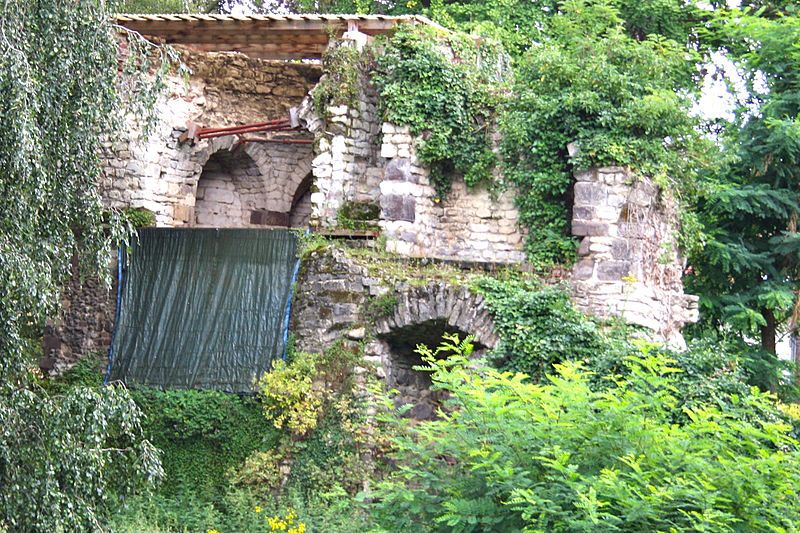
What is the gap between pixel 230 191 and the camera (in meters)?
21.7

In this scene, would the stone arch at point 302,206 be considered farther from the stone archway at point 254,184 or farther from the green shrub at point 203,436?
the green shrub at point 203,436

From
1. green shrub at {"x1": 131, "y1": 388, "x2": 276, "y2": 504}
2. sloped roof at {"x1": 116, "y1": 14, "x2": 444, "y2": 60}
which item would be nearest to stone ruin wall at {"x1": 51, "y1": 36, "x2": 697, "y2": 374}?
sloped roof at {"x1": 116, "y1": 14, "x2": 444, "y2": 60}

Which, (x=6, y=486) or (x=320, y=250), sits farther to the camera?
(x=320, y=250)

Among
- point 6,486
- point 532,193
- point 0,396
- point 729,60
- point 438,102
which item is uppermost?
point 729,60

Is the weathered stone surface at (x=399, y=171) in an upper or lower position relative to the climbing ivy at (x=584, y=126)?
lower

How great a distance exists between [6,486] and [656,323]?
7.99 m

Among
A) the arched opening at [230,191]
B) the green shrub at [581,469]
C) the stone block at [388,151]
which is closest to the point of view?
the green shrub at [581,469]

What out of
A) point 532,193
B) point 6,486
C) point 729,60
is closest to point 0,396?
point 6,486

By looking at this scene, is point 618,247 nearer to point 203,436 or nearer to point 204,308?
point 204,308

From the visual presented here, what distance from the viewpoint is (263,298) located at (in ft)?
55.7

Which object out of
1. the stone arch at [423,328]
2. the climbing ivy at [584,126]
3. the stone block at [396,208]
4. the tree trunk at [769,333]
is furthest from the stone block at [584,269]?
the tree trunk at [769,333]

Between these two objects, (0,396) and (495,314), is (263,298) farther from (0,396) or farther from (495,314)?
(0,396)

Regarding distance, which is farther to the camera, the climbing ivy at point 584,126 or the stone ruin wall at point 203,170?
the stone ruin wall at point 203,170

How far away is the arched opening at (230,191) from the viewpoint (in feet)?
70.3
